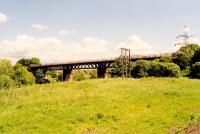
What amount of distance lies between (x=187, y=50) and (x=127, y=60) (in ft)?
43.9

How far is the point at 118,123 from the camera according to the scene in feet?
96.3

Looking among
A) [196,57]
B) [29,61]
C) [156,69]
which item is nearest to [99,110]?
[156,69]

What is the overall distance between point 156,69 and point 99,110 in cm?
3724

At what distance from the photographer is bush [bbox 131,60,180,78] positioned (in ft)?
218

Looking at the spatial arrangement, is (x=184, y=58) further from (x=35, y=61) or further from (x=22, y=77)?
(x=35, y=61)

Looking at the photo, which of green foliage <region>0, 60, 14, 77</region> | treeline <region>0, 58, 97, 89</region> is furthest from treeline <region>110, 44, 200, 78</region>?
green foliage <region>0, 60, 14, 77</region>

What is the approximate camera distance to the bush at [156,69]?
66.4 m

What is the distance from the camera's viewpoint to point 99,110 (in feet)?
104

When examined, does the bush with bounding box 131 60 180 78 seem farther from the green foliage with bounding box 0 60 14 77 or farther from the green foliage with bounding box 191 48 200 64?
the green foliage with bounding box 0 60 14 77

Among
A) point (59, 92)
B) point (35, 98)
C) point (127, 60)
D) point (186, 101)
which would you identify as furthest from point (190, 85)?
point (127, 60)

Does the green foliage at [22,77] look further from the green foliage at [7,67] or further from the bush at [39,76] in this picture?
the bush at [39,76]

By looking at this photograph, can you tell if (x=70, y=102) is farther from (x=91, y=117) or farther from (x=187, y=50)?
(x=187, y=50)

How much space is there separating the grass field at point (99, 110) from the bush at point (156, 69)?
75.2 feet

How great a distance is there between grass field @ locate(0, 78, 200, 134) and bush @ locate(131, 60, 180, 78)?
2291 cm
